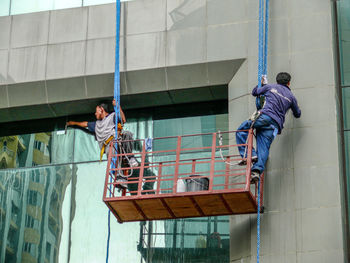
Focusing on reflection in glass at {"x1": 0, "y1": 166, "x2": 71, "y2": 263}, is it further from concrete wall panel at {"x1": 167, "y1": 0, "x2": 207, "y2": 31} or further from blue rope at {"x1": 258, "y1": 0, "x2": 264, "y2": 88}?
blue rope at {"x1": 258, "y1": 0, "x2": 264, "y2": 88}

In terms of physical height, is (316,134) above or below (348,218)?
above

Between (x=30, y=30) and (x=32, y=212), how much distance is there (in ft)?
14.7

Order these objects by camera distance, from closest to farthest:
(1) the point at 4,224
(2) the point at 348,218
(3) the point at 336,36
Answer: (2) the point at 348,218
(3) the point at 336,36
(1) the point at 4,224

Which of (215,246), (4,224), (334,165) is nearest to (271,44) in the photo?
(334,165)

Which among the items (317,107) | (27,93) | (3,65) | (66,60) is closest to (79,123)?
(27,93)

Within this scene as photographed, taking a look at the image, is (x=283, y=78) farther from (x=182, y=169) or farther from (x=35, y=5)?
(x=35, y=5)

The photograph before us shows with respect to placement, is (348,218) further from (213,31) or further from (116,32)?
(116,32)

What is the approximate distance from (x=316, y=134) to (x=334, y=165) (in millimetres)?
820

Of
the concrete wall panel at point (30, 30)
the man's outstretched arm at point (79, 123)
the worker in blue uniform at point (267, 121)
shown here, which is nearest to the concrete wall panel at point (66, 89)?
the man's outstretched arm at point (79, 123)

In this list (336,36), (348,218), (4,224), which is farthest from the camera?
(4,224)

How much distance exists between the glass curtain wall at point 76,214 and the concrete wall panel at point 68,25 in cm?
233

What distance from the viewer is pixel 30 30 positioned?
75.1 feet

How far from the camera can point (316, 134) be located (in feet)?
63.8

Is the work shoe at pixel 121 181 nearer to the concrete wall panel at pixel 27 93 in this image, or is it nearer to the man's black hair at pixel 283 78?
the concrete wall panel at pixel 27 93
